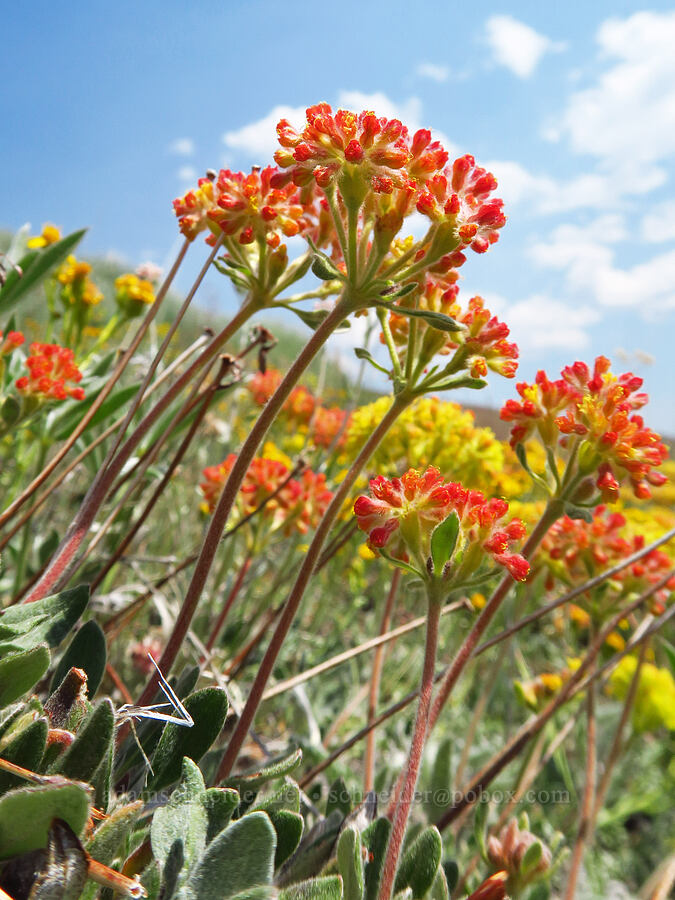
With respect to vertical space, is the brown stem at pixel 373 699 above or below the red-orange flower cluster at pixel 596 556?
below

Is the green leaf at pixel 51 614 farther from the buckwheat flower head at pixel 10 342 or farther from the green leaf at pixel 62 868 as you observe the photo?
the buckwheat flower head at pixel 10 342

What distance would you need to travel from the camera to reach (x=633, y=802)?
9.37ft

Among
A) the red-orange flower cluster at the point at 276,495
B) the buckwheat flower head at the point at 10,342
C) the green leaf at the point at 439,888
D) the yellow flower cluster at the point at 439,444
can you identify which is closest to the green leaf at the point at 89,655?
the green leaf at the point at 439,888

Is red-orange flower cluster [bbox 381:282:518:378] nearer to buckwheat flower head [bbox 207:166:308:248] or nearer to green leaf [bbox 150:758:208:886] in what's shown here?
buckwheat flower head [bbox 207:166:308:248]

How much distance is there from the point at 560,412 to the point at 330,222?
1.80ft

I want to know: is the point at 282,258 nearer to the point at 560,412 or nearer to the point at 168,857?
the point at 560,412

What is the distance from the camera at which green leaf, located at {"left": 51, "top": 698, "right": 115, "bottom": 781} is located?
79 cm

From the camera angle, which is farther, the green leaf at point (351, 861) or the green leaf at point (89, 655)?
the green leaf at point (89, 655)

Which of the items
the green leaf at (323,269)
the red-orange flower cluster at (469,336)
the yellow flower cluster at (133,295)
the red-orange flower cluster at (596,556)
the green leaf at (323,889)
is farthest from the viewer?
the yellow flower cluster at (133,295)

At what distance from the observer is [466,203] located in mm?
1011

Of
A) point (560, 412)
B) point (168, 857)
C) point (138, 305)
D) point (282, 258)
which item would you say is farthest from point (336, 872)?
point (138, 305)

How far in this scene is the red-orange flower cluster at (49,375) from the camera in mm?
1578

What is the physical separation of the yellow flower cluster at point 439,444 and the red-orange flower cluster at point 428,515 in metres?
1.11

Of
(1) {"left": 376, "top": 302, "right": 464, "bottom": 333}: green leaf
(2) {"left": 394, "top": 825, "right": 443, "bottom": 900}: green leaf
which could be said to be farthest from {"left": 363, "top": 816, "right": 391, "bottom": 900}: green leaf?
(1) {"left": 376, "top": 302, "right": 464, "bottom": 333}: green leaf
